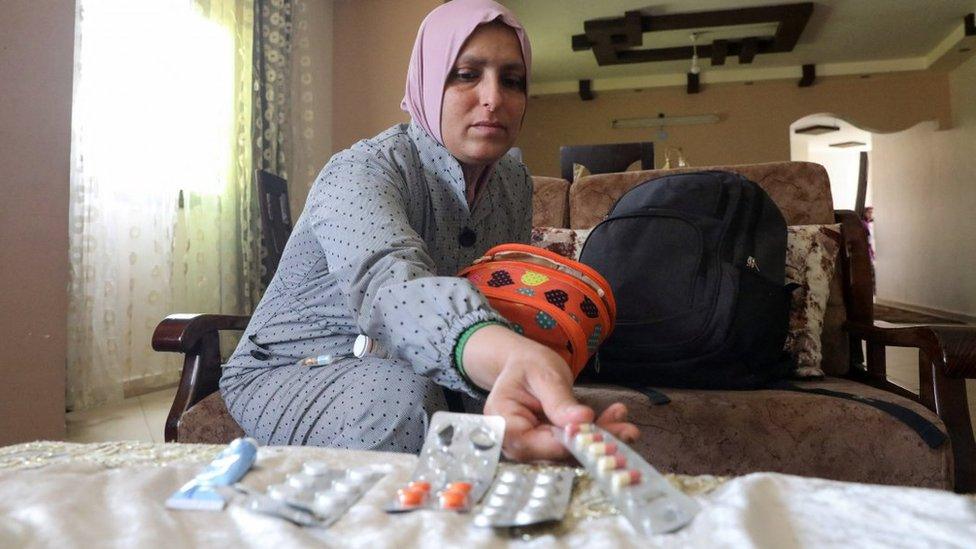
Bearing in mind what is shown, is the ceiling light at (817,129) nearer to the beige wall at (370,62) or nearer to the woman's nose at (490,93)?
the beige wall at (370,62)

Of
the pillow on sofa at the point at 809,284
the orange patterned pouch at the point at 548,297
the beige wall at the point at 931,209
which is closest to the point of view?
the orange patterned pouch at the point at 548,297

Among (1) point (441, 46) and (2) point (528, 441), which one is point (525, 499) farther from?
(1) point (441, 46)

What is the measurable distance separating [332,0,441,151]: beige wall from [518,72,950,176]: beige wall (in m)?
3.73

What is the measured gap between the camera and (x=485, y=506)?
1.21 ft

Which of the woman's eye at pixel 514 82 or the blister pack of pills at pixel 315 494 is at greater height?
the woman's eye at pixel 514 82

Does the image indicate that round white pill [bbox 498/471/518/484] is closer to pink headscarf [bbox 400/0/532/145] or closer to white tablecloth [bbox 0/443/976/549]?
white tablecloth [bbox 0/443/976/549]

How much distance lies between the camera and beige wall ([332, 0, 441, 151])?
4535 mm

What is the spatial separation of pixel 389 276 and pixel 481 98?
0.46m

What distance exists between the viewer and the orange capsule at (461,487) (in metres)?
0.38

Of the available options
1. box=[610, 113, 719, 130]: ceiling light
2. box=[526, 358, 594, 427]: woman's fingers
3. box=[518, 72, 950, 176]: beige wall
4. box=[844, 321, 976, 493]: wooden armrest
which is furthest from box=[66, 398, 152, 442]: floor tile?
box=[610, 113, 719, 130]: ceiling light

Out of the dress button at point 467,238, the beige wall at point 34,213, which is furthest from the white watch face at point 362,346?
the beige wall at point 34,213

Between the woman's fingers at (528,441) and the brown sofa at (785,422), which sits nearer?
the woman's fingers at (528,441)

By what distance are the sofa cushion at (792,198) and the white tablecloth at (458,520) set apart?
1.36 m

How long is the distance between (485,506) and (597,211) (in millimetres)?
1544
